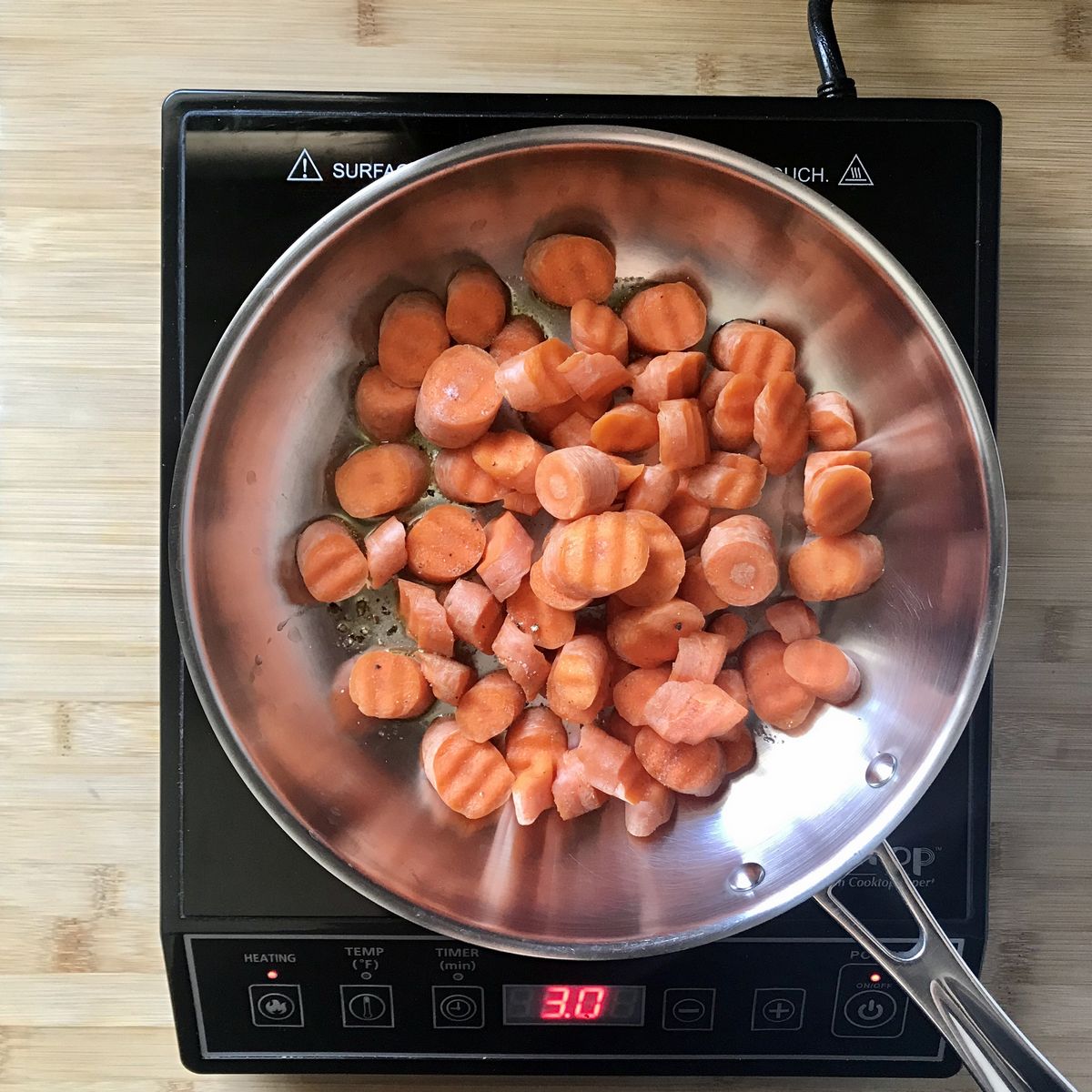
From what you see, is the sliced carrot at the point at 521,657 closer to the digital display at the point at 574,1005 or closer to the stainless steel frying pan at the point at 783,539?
the stainless steel frying pan at the point at 783,539

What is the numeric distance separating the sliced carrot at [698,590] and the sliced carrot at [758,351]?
218 millimetres

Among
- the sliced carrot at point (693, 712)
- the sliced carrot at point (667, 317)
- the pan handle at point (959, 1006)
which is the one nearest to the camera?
the pan handle at point (959, 1006)

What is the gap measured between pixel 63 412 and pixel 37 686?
325 mm

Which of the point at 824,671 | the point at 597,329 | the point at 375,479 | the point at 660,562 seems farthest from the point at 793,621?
the point at 375,479

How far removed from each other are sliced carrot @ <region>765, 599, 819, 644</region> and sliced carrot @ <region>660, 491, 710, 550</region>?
0.12 m

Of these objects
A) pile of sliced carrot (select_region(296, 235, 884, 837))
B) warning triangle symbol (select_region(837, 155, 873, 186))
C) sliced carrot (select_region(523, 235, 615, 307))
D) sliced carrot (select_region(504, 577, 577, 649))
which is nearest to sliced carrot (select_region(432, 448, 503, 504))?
pile of sliced carrot (select_region(296, 235, 884, 837))

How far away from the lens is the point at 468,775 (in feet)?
3.42

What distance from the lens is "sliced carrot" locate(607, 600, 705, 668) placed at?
1.05 m

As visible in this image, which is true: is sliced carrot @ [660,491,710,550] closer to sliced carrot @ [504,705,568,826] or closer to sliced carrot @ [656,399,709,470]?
sliced carrot @ [656,399,709,470]

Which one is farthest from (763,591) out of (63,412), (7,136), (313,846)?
(7,136)

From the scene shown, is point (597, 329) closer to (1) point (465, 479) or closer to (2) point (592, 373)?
(2) point (592, 373)

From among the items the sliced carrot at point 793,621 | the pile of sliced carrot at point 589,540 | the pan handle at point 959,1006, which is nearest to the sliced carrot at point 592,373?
the pile of sliced carrot at point 589,540

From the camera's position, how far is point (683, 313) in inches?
43.1

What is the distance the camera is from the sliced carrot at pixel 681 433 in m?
1.04
